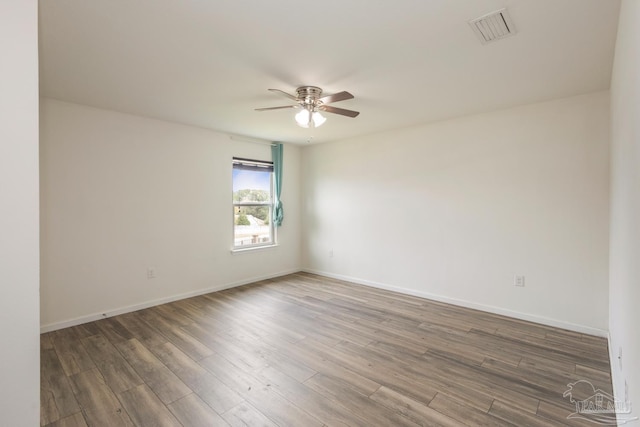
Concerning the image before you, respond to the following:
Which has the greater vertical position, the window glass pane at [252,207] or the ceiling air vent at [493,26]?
the ceiling air vent at [493,26]

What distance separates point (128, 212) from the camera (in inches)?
146

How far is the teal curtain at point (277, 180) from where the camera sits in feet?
17.4

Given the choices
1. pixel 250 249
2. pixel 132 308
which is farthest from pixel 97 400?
pixel 250 249

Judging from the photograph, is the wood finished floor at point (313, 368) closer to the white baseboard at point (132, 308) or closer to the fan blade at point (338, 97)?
the white baseboard at point (132, 308)

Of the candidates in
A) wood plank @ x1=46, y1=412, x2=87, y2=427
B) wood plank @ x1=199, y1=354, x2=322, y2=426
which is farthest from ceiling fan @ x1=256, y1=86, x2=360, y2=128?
wood plank @ x1=46, y1=412, x2=87, y2=427

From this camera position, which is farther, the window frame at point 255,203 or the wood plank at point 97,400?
the window frame at point 255,203

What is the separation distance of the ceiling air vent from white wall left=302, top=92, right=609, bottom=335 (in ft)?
5.88

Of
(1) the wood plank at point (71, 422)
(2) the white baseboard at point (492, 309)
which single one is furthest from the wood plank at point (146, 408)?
(2) the white baseboard at point (492, 309)

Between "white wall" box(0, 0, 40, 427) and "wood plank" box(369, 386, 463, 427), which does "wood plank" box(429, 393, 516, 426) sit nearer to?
"wood plank" box(369, 386, 463, 427)

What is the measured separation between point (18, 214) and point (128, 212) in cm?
272

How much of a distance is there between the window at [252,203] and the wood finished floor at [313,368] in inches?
59.3

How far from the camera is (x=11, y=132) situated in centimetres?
121

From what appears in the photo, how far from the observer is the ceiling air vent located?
178 cm

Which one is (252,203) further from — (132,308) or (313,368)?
(313,368)
